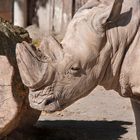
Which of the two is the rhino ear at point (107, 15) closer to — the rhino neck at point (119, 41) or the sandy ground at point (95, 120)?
the rhino neck at point (119, 41)

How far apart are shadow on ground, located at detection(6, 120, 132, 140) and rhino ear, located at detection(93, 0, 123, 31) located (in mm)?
1855

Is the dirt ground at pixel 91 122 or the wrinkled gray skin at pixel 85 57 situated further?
the dirt ground at pixel 91 122

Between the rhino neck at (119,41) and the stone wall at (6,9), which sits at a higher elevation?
the rhino neck at (119,41)

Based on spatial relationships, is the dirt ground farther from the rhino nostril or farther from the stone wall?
the stone wall

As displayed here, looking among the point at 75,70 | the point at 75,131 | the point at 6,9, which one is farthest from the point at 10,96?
the point at 6,9

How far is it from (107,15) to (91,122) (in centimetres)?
261

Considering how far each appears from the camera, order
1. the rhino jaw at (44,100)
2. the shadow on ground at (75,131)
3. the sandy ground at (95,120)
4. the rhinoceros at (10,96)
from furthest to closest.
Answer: the sandy ground at (95,120), the shadow on ground at (75,131), the rhinoceros at (10,96), the rhino jaw at (44,100)

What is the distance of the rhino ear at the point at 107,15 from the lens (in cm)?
315

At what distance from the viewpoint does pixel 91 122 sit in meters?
5.64

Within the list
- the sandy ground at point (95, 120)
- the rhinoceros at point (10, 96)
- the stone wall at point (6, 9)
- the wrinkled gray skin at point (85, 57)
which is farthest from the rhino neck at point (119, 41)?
the stone wall at point (6, 9)

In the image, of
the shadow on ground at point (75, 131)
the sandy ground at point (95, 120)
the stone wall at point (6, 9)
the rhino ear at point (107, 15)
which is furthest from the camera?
the stone wall at point (6, 9)

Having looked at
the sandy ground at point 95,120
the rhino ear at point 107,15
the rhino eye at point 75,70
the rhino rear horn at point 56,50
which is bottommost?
the sandy ground at point 95,120

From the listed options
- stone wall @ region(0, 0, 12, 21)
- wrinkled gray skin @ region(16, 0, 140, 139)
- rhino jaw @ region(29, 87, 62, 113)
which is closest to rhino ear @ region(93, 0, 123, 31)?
wrinkled gray skin @ region(16, 0, 140, 139)

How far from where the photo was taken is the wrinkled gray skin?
3213mm
